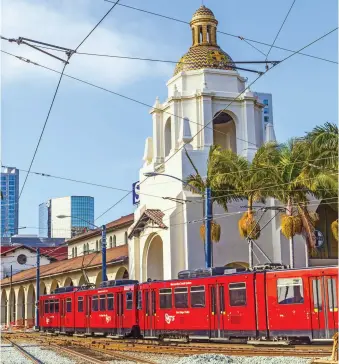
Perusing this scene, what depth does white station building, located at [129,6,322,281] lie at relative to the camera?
4434 cm

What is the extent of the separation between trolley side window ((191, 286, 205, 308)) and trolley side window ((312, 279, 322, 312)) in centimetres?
539

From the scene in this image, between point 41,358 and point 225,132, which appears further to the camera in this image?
point 225,132

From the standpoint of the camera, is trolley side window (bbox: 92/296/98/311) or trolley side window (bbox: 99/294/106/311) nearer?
trolley side window (bbox: 99/294/106/311)

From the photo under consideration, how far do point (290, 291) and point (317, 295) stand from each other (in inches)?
47.7

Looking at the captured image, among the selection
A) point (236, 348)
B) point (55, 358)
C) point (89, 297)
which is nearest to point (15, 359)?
point (55, 358)

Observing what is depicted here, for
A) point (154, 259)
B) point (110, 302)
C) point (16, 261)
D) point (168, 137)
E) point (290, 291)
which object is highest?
point (168, 137)

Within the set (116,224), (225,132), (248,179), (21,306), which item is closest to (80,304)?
(248,179)

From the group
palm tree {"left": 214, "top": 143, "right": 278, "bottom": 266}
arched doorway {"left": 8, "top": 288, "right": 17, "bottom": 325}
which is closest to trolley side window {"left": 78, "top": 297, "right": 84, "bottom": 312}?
palm tree {"left": 214, "top": 143, "right": 278, "bottom": 266}

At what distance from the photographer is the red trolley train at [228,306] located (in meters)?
23.0

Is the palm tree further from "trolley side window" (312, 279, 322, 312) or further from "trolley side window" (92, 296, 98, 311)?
"trolley side window" (312, 279, 322, 312)

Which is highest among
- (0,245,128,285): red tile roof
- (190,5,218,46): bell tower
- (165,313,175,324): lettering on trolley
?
(190,5,218,46): bell tower

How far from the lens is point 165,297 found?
29750mm

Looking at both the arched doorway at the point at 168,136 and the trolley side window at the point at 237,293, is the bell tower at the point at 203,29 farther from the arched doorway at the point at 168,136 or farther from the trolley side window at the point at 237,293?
the trolley side window at the point at 237,293

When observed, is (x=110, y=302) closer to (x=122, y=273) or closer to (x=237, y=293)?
(x=237, y=293)
